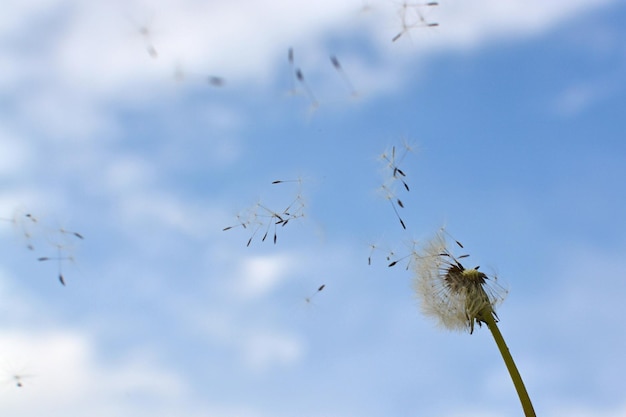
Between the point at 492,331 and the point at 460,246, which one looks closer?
the point at 492,331

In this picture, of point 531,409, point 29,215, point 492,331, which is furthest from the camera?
point 29,215

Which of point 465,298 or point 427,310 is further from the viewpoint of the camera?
point 427,310

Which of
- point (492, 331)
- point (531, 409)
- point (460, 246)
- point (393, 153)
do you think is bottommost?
point (531, 409)

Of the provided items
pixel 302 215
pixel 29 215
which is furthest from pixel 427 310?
pixel 29 215

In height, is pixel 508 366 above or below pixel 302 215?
Answer: below

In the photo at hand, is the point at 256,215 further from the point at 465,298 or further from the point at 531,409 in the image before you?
the point at 531,409

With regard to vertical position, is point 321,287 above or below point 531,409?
above

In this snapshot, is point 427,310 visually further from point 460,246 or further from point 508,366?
point 508,366

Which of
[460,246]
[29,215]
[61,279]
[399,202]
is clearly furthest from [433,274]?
[29,215]

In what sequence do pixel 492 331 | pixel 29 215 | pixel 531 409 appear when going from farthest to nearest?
pixel 29 215 < pixel 492 331 < pixel 531 409
